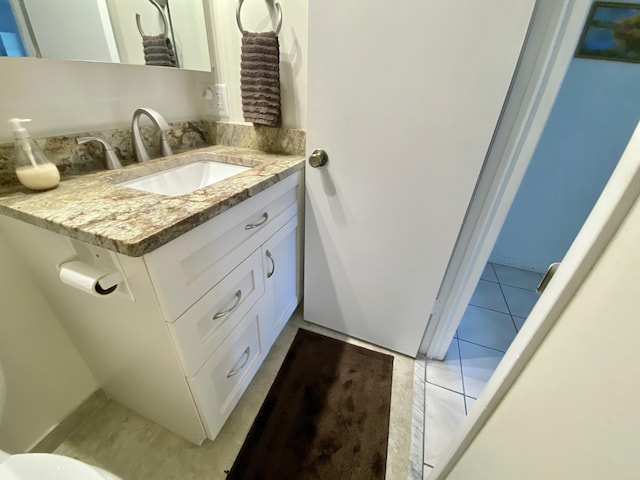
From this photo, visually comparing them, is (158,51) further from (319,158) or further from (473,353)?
(473,353)

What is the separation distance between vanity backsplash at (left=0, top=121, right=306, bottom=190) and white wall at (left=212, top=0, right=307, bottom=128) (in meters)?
0.08

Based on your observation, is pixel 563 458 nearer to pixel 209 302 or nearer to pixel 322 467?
pixel 209 302

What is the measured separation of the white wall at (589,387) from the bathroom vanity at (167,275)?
2.23ft

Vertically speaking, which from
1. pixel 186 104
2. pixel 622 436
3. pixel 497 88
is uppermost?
pixel 497 88

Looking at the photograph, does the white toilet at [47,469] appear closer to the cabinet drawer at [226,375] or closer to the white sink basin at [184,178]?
the cabinet drawer at [226,375]

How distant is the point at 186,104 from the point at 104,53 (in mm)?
406

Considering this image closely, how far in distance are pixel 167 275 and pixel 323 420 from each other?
2.85ft

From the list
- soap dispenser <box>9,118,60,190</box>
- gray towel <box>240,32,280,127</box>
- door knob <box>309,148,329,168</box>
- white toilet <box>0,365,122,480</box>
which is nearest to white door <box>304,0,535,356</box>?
door knob <box>309,148,329,168</box>

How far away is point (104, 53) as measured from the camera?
2.85 ft

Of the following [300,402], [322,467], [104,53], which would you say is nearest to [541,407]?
[322,467]

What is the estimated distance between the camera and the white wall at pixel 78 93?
0.72m

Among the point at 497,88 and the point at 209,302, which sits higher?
the point at 497,88

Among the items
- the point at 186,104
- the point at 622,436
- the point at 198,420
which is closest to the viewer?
the point at 622,436

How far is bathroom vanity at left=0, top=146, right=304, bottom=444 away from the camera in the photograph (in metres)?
0.56
